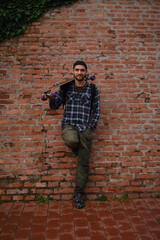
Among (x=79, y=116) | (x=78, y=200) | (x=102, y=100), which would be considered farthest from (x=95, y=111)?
(x=78, y=200)

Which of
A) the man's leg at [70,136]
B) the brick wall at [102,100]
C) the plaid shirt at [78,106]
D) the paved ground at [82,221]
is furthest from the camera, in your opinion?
the brick wall at [102,100]

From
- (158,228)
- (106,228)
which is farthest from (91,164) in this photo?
(158,228)

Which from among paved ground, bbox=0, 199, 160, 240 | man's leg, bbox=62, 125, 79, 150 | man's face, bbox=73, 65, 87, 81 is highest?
man's face, bbox=73, 65, 87, 81

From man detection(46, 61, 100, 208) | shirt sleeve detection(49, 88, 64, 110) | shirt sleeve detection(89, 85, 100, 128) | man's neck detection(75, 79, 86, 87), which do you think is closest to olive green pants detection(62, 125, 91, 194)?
man detection(46, 61, 100, 208)

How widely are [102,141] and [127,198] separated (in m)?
0.98

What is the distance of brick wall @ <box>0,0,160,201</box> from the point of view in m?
3.06

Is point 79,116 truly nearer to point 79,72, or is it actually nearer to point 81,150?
point 81,150

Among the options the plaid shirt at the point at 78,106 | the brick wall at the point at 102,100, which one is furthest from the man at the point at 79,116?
the brick wall at the point at 102,100

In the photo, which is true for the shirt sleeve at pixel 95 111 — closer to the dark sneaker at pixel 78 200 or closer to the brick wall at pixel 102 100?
the brick wall at pixel 102 100

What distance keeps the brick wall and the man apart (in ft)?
0.79

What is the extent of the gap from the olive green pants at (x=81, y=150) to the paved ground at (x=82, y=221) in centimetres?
35

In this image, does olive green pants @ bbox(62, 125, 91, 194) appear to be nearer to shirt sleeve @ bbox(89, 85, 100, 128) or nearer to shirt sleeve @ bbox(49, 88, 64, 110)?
shirt sleeve @ bbox(89, 85, 100, 128)

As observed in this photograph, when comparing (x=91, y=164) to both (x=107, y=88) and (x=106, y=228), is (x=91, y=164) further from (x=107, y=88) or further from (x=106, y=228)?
(x=107, y=88)

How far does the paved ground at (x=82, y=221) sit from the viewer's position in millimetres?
2174
